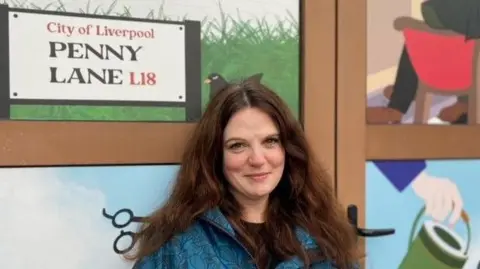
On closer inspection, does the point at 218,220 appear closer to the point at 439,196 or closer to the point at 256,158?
the point at 256,158

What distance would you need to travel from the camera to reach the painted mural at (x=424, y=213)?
1588mm

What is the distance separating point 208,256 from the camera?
128 centimetres

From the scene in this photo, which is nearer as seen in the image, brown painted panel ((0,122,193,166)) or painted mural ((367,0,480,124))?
brown painted panel ((0,122,193,166))

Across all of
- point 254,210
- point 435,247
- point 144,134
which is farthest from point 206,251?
point 435,247

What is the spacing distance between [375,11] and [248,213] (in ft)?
1.93

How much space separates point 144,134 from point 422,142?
0.72 m

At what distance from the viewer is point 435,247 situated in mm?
1652

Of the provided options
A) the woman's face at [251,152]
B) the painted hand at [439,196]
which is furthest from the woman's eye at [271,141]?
the painted hand at [439,196]

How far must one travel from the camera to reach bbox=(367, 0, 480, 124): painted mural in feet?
5.16

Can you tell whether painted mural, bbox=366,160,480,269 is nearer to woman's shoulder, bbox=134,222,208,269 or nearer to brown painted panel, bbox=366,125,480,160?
brown painted panel, bbox=366,125,480,160

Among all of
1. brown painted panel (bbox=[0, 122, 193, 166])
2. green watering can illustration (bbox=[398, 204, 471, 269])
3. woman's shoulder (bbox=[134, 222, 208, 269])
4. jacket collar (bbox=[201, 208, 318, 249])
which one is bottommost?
green watering can illustration (bbox=[398, 204, 471, 269])

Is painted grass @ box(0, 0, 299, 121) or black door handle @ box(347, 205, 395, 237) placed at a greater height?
painted grass @ box(0, 0, 299, 121)

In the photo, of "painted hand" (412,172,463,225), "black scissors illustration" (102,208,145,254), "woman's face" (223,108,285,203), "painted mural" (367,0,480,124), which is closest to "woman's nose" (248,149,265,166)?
"woman's face" (223,108,285,203)

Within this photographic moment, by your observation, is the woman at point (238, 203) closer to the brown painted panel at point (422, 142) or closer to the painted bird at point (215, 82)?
the painted bird at point (215, 82)
